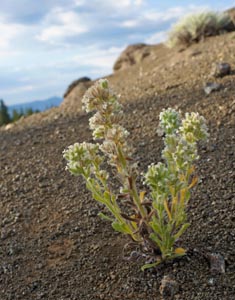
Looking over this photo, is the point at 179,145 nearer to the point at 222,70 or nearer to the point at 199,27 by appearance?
the point at 222,70

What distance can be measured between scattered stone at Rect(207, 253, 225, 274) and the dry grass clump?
8.15 meters

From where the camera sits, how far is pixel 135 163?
352 centimetres

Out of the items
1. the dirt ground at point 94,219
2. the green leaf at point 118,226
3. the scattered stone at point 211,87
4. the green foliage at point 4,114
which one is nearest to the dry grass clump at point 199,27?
the dirt ground at point 94,219

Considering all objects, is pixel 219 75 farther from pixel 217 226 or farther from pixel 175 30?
pixel 175 30

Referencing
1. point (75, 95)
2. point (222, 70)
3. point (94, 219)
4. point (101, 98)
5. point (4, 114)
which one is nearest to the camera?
point (101, 98)

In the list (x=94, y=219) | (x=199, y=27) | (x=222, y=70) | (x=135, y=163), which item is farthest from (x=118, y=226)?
(x=199, y=27)

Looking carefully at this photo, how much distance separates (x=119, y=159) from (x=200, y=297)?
3.06ft

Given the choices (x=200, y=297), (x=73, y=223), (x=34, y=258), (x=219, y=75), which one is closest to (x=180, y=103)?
(x=219, y=75)

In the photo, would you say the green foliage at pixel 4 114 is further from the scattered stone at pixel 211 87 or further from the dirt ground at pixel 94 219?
the scattered stone at pixel 211 87

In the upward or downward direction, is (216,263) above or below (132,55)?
below

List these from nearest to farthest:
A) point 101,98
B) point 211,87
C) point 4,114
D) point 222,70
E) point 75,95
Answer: point 101,98 → point 211,87 → point 222,70 → point 75,95 → point 4,114

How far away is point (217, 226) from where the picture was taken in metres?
4.12

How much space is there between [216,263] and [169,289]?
35 cm

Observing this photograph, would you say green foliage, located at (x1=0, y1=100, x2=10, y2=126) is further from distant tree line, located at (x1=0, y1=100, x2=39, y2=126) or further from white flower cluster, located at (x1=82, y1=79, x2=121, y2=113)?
white flower cluster, located at (x1=82, y1=79, x2=121, y2=113)
